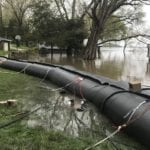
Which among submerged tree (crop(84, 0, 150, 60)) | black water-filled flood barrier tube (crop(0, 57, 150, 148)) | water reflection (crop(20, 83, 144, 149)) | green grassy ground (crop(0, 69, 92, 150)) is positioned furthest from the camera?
submerged tree (crop(84, 0, 150, 60))

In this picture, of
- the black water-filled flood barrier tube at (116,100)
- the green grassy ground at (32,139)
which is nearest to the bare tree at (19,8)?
the black water-filled flood barrier tube at (116,100)

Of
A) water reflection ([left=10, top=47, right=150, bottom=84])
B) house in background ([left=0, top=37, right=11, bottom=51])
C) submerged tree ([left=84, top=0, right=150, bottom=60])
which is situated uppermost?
submerged tree ([left=84, top=0, right=150, bottom=60])

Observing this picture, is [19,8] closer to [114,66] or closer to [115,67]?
[114,66]

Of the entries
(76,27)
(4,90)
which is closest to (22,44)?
(76,27)

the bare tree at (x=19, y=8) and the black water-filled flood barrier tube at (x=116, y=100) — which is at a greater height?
the bare tree at (x=19, y=8)

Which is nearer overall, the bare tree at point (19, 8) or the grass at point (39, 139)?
the grass at point (39, 139)

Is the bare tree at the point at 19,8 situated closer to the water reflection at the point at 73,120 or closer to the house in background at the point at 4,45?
the house in background at the point at 4,45

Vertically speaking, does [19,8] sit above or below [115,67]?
above

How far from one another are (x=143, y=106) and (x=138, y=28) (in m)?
33.2

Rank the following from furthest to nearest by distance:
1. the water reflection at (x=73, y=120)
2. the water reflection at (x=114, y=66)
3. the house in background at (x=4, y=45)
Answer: the house in background at (x=4, y=45), the water reflection at (x=114, y=66), the water reflection at (x=73, y=120)

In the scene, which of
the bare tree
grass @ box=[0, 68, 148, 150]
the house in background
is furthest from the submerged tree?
grass @ box=[0, 68, 148, 150]

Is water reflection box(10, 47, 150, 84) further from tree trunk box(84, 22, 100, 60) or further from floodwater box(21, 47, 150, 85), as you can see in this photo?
tree trunk box(84, 22, 100, 60)

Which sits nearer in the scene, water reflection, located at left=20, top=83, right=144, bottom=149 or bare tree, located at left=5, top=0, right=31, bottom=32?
water reflection, located at left=20, top=83, right=144, bottom=149

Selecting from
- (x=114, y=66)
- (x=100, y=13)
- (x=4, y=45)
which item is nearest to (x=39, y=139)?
(x=114, y=66)
